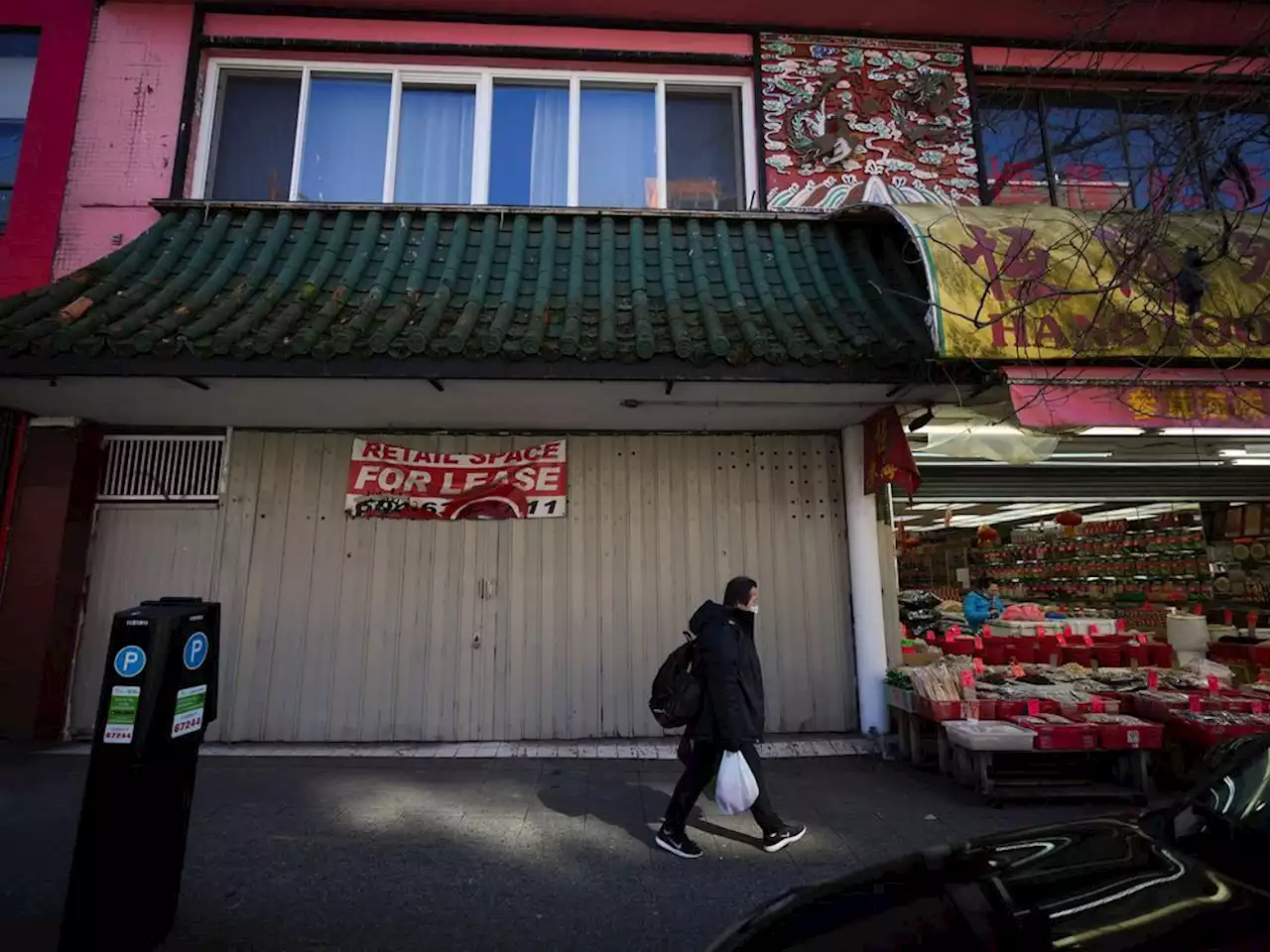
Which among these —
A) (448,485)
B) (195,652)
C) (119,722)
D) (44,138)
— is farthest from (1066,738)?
(44,138)

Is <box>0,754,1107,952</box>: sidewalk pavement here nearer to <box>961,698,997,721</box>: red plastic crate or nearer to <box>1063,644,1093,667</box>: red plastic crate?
<box>961,698,997,721</box>: red plastic crate

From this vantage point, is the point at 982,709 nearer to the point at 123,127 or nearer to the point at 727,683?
the point at 727,683

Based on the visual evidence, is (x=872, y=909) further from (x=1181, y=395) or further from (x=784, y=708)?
(x=1181, y=395)

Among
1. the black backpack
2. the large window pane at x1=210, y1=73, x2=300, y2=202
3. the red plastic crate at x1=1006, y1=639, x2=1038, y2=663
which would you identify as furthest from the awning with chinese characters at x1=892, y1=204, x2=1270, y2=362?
the large window pane at x1=210, y1=73, x2=300, y2=202

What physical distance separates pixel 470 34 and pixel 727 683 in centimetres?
813

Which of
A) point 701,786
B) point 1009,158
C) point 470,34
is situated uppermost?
point 470,34

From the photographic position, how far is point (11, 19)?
7441 millimetres

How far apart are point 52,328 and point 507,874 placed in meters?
5.52

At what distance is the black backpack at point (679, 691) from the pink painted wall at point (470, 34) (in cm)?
741

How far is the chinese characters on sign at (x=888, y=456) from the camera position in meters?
6.21

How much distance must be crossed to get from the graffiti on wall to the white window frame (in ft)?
1.06

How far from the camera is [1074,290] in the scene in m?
5.59

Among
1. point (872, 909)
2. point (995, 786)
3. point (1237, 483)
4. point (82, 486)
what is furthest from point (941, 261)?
point (82, 486)

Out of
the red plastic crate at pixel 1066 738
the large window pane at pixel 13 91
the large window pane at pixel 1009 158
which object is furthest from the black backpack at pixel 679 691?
the large window pane at pixel 13 91
